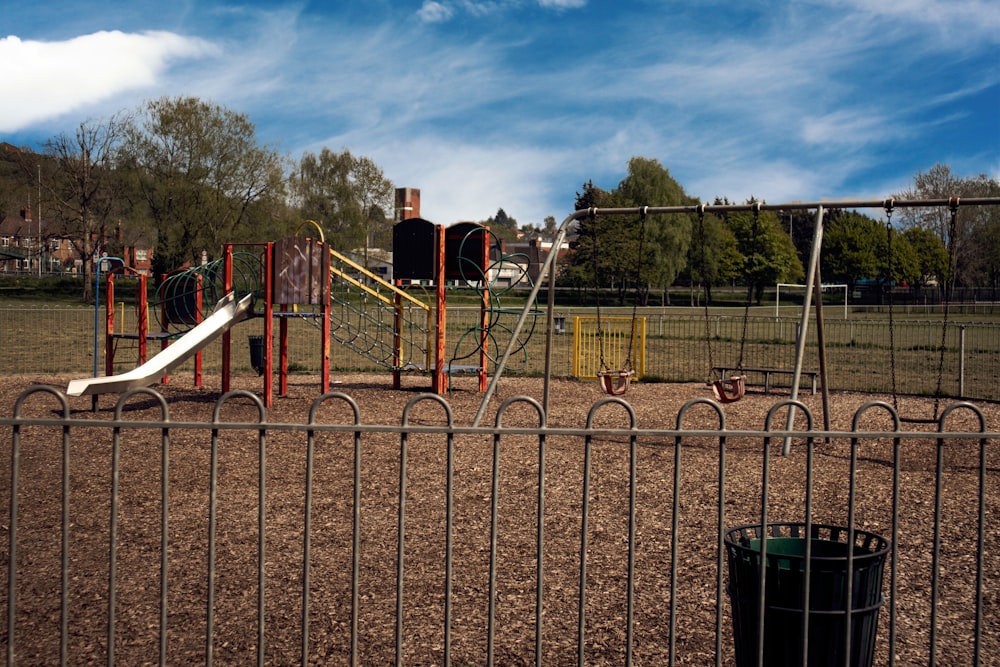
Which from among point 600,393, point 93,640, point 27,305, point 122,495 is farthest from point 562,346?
point 27,305

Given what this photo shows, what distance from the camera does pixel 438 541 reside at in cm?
625

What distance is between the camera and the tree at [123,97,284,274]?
46562mm

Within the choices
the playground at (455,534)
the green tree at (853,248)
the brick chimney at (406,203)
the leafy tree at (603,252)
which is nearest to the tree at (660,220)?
the leafy tree at (603,252)

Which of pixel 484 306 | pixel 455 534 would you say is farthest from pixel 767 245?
pixel 455 534

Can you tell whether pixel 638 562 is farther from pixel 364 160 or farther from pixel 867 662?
pixel 364 160

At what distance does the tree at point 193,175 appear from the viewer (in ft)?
153

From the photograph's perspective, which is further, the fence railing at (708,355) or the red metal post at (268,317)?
the fence railing at (708,355)

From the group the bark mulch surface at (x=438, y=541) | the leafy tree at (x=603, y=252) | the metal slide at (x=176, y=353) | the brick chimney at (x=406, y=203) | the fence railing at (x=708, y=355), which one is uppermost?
the brick chimney at (x=406, y=203)

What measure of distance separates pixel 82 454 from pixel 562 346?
19.0 meters

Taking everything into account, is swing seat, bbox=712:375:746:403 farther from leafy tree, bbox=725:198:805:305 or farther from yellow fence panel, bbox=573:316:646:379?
leafy tree, bbox=725:198:805:305

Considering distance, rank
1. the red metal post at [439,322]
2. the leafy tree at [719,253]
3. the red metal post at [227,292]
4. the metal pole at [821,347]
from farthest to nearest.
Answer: the leafy tree at [719,253] < the red metal post at [439,322] < the red metal post at [227,292] < the metal pole at [821,347]

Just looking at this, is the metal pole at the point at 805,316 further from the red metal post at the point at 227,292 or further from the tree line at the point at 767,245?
the tree line at the point at 767,245

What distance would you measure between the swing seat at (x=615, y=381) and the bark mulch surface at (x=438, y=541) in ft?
5.98

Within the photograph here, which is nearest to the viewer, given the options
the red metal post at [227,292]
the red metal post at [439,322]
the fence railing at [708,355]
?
the red metal post at [227,292]
